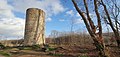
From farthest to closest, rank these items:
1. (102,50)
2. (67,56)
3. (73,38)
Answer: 1. (73,38)
2. (67,56)
3. (102,50)

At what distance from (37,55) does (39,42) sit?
464cm

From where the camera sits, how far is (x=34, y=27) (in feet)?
53.2

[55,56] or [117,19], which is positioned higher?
[117,19]

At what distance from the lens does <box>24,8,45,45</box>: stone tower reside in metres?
16.3

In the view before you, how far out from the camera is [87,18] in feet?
36.6

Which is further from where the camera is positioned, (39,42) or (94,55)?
(39,42)

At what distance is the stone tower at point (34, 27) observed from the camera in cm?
1627

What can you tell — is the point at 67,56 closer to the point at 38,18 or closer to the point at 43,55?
the point at 43,55

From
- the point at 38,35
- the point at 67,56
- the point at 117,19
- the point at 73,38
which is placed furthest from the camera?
the point at 73,38

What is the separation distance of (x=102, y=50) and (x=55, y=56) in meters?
2.65

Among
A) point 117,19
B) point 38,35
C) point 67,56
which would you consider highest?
point 117,19

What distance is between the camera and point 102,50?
10625 mm

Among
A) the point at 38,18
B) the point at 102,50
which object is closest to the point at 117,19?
the point at 38,18

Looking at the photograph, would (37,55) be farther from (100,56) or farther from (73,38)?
(73,38)
